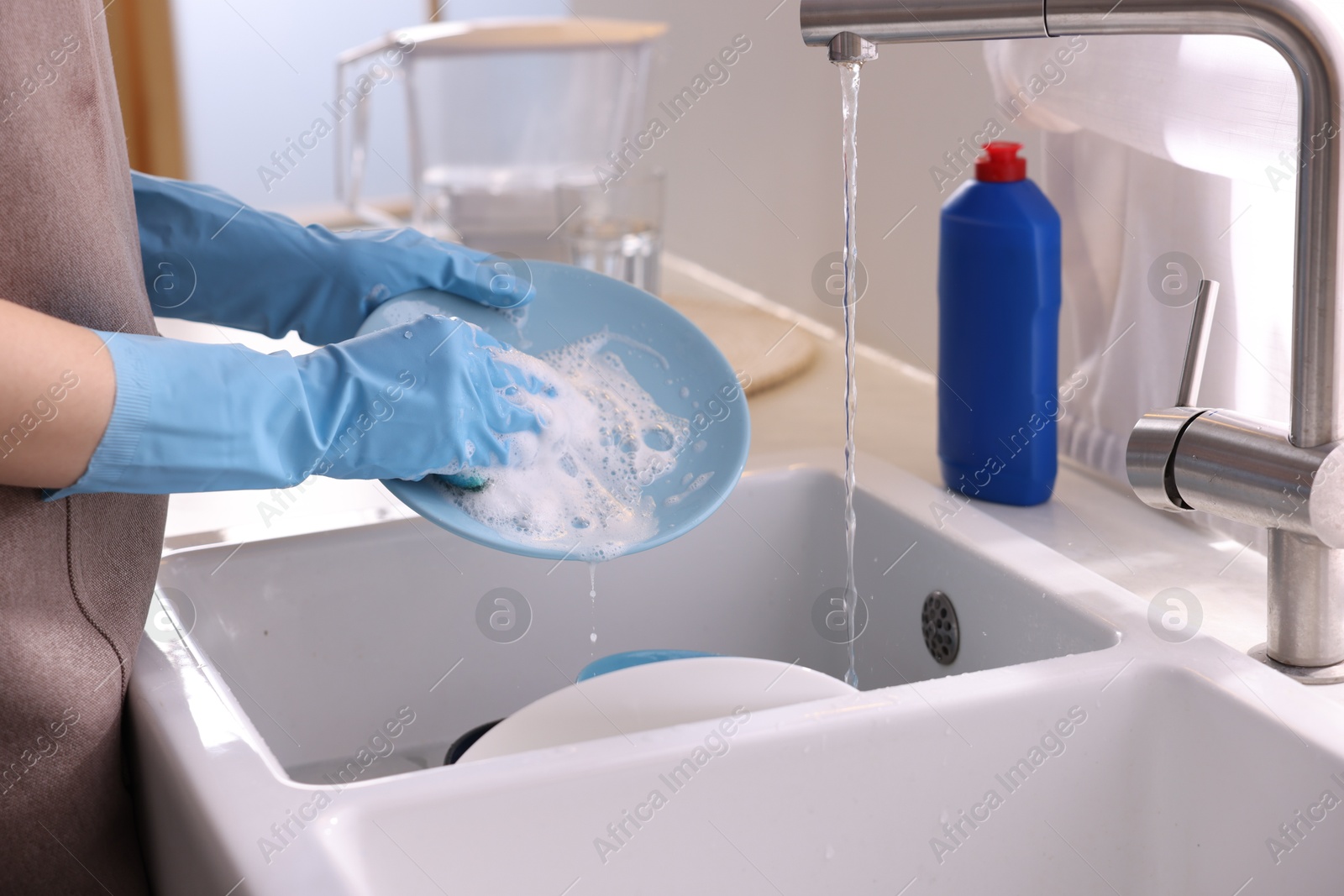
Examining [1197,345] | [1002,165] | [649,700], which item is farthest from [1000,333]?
[649,700]

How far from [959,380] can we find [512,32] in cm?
166

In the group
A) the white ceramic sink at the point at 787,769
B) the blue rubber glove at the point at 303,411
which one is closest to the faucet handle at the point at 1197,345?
the white ceramic sink at the point at 787,769

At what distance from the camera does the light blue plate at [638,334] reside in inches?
32.5

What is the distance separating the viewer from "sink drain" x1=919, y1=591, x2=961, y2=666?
2.82ft

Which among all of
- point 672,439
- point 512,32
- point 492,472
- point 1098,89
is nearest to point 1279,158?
point 1098,89

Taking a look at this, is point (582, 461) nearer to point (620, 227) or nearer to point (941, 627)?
point (941, 627)

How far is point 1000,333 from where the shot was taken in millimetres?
908

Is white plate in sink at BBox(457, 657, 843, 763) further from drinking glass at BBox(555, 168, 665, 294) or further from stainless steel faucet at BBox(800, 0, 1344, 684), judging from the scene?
drinking glass at BBox(555, 168, 665, 294)

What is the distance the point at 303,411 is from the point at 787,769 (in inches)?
11.5

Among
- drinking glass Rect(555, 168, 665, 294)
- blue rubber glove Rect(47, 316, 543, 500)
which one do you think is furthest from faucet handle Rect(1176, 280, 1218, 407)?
drinking glass Rect(555, 168, 665, 294)

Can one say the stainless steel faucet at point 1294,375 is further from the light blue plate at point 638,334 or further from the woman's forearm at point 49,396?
the woman's forearm at point 49,396

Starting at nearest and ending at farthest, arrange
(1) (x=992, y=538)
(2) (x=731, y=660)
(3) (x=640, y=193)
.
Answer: (2) (x=731, y=660) < (1) (x=992, y=538) < (3) (x=640, y=193)

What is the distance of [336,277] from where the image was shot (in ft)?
2.95

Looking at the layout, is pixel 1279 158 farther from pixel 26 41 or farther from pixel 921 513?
pixel 26 41
